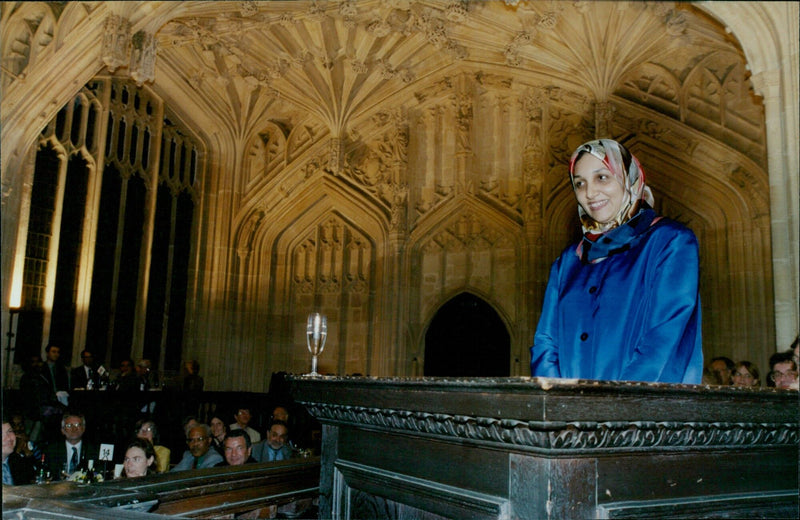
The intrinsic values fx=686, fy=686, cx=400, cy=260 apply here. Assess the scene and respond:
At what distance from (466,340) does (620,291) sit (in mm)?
10239

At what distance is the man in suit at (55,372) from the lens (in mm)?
8867

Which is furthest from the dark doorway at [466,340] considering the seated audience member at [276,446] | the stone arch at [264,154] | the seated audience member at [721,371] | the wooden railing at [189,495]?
the wooden railing at [189,495]

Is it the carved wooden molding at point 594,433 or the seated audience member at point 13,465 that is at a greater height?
the carved wooden molding at point 594,433

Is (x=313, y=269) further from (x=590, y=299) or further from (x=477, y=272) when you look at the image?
(x=590, y=299)

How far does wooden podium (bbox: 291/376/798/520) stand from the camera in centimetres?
100

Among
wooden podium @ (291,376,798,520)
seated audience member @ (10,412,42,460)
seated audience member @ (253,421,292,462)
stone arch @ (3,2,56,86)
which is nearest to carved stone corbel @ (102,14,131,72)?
stone arch @ (3,2,56,86)

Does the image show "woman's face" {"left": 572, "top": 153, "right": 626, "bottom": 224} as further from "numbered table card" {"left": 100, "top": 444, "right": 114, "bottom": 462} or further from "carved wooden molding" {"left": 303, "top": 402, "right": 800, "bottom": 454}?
"numbered table card" {"left": 100, "top": 444, "right": 114, "bottom": 462}

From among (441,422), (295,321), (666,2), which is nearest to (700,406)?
(441,422)

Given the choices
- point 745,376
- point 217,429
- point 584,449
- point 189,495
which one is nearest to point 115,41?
point 217,429

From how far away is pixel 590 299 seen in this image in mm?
1772

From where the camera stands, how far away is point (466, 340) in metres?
11.8

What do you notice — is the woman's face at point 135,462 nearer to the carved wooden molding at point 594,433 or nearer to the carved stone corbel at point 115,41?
the carved wooden molding at point 594,433

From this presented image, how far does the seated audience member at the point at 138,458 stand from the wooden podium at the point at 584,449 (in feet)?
13.3

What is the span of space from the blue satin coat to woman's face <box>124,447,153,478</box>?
3937 mm
